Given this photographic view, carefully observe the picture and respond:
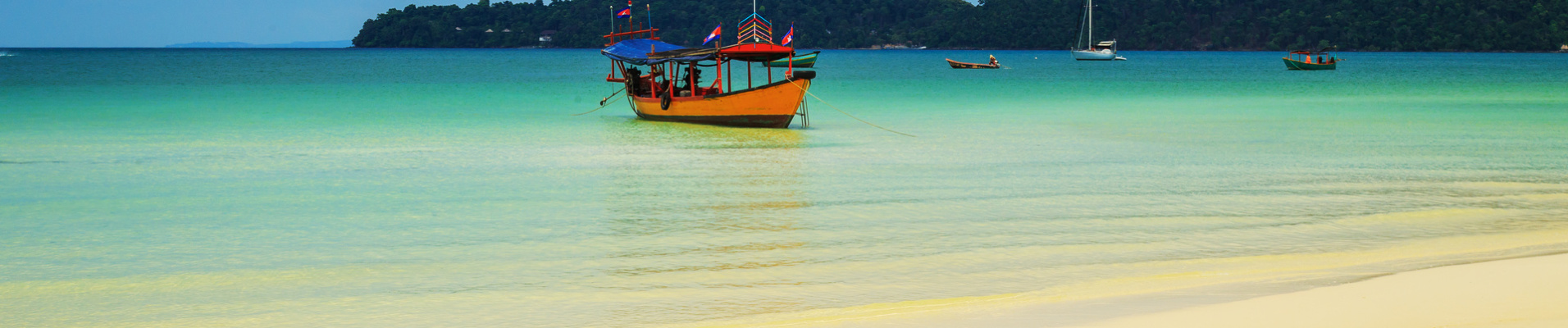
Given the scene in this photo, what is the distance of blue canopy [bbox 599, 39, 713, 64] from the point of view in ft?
59.1

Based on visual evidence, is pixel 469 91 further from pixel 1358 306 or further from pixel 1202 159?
pixel 1358 306

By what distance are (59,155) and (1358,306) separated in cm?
1421

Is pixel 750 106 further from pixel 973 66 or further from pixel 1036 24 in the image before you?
pixel 1036 24

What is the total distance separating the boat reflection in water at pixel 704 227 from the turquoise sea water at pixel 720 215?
0.03 metres

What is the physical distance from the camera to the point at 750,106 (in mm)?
17844

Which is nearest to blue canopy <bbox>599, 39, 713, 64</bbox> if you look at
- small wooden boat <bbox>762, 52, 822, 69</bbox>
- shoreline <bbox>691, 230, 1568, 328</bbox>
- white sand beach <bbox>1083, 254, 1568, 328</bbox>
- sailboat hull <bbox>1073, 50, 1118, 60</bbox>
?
small wooden boat <bbox>762, 52, 822, 69</bbox>

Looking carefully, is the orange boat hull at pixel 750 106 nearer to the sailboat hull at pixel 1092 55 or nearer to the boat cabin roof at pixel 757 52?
the boat cabin roof at pixel 757 52

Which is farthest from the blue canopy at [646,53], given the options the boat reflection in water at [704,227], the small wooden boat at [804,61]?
the boat reflection in water at [704,227]

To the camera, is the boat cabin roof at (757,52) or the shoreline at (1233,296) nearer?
the shoreline at (1233,296)

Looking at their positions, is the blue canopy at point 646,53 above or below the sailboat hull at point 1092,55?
above

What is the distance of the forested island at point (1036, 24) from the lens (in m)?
118

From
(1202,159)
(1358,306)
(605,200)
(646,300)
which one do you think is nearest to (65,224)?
(605,200)

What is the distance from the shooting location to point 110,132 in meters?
18.4

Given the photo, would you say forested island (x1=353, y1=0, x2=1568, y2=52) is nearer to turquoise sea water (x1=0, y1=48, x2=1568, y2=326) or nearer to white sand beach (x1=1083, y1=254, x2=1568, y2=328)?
turquoise sea water (x1=0, y1=48, x2=1568, y2=326)
